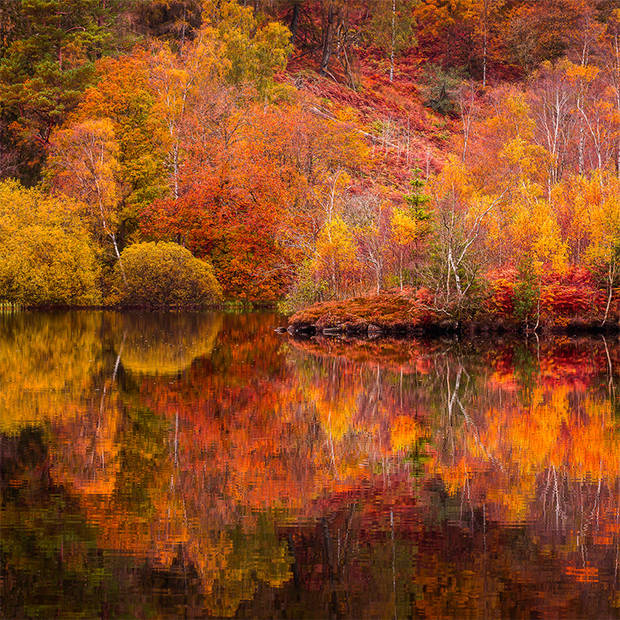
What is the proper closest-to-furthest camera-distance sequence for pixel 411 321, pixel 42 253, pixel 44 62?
1. pixel 411 321
2. pixel 42 253
3. pixel 44 62

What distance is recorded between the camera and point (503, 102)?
53656 millimetres

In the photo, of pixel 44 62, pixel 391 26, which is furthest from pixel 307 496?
pixel 391 26

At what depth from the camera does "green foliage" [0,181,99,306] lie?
42.0 m

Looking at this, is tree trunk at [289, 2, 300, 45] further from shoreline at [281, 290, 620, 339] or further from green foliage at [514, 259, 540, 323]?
green foliage at [514, 259, 540, 323]

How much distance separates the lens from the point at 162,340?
1067 inches

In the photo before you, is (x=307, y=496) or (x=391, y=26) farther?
(x=391, y=26)

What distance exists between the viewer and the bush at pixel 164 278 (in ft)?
144

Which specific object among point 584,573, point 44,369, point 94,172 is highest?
point 94,172

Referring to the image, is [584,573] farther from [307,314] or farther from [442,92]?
[442,92]

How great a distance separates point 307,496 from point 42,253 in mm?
36247

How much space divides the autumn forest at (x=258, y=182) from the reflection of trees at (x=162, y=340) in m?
4.34

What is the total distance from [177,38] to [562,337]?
3955 centimetres

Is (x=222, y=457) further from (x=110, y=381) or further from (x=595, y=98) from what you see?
(x=595, y=98)

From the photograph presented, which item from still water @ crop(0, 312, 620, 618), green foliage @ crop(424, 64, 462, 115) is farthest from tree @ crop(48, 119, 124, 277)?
green foliage @ crop(424, 64, 462, 115)
